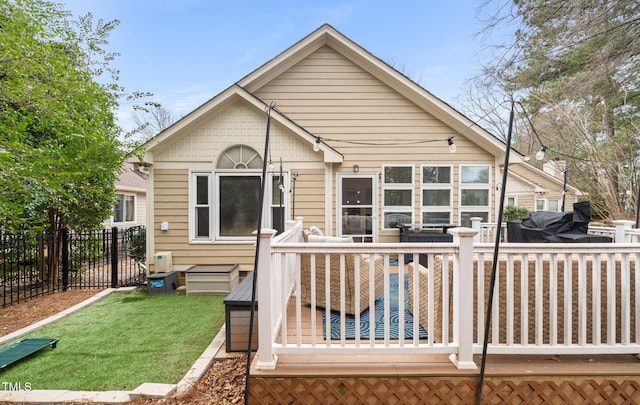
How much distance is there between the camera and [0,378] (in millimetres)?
2896

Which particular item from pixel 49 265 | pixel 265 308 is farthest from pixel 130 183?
pixel 265 308

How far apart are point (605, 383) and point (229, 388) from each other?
3.17 m

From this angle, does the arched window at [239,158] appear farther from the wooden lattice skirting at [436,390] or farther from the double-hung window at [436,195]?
the wooden lattice skirting at [436,390]

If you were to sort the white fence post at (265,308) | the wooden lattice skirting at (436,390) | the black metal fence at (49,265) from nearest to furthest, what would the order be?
the wooden lattice skirting at (436,390) → the white fence post at (265,308) → the black metal fence at (49,265)

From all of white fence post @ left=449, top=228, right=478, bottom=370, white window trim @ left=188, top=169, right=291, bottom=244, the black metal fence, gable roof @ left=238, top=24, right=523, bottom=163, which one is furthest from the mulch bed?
gable roof @ left=238, top=24, right=523, bottom=163

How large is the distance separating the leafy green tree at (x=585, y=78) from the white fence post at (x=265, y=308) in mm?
3558

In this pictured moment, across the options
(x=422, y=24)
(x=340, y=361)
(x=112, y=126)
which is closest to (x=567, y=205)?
(x=422, y=24)

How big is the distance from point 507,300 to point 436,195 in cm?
455

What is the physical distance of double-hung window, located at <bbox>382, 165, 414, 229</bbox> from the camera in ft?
22.2

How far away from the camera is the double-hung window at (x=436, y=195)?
675cm

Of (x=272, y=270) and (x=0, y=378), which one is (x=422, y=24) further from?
(x=0, y=378)

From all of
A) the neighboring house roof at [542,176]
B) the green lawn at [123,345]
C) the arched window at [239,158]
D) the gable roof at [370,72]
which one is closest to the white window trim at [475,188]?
the gable roof at [370,72]

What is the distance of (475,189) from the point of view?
6.73m

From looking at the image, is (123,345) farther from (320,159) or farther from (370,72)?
(370,72)
